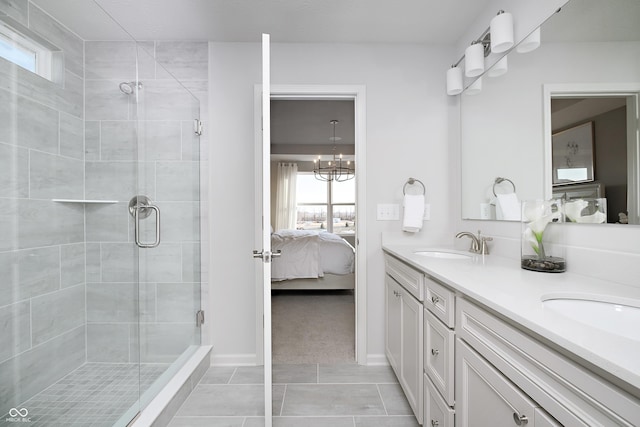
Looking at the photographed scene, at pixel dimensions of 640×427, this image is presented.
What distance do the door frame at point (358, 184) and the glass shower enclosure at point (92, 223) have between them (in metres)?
0.46

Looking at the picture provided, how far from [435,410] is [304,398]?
85 centimetres

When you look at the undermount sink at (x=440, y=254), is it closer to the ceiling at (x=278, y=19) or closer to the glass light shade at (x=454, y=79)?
the glass light shade at (x=454, y=79)

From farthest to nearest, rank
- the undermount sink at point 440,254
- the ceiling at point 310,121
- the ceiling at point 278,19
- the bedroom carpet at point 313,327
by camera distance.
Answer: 1. the ceiling at point 310,121
2. the bedroom carpet at point 313,327
3. the undermount sink at point 440,254
4. the ceiling at point 278,19

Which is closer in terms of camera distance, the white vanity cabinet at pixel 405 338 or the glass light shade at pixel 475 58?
the white vanity cabinet at pixel 405 338

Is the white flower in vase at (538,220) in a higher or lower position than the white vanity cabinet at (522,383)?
higher

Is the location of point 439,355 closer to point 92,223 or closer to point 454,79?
point 454,79

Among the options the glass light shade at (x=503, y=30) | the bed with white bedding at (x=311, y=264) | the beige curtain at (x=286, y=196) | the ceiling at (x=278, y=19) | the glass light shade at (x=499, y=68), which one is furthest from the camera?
the beige curtain at (x=286, y=196)

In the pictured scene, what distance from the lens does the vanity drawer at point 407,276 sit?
1.49 m

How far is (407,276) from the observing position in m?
1.70

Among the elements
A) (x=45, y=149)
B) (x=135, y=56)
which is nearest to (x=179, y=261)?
(x=45, y=149)

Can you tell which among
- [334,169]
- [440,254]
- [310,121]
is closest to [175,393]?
[440,254]

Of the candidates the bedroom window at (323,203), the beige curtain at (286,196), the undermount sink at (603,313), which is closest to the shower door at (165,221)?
the undermount sink at (603,313)

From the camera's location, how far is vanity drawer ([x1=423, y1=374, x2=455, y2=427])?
1.16m

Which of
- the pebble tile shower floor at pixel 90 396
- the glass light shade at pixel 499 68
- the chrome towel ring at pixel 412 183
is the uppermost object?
the glass light shade at pixel 499 68
